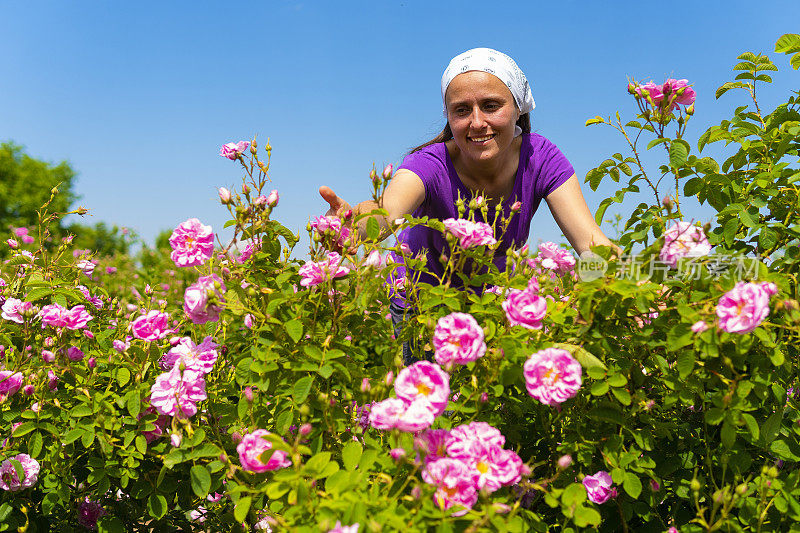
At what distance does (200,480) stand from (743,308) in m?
1.43

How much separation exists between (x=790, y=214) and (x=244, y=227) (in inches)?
64.0

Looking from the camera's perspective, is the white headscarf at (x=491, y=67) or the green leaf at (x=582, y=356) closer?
the green leaf at (x=582, y=356)

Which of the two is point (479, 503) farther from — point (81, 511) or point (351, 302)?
point (81, 511)

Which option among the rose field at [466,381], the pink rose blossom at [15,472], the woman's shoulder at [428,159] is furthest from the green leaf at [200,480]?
the woman's shoulder at [428,159]

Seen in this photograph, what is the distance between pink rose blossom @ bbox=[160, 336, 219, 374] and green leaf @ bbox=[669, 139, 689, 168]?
1.49 m

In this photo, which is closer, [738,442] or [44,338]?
[738,442]

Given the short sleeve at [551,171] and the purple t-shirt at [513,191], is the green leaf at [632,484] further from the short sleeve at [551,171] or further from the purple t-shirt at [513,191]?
the short sleeve at [551,171]

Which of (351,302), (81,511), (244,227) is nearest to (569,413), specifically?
(351,302)

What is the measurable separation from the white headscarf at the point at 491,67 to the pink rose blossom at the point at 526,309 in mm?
1515

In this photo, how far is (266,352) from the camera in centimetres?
164

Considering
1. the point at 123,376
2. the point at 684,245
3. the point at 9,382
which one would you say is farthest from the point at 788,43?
the point at 9,382

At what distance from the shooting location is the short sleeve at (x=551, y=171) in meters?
2.95

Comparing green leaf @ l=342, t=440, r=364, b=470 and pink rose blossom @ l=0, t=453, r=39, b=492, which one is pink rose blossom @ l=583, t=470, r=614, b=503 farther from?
pink rose blossom @ l=0, t=453, r=39, b=492

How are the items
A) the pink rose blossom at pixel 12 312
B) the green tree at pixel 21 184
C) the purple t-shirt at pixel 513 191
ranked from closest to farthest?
the pink rose blossom at pixel 12 312 < the purple t-shirt at pixel 513 191 < the green tree at pixel 21 184
